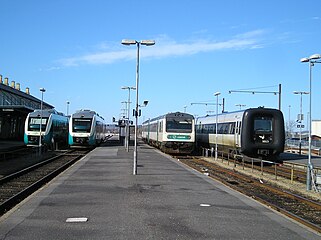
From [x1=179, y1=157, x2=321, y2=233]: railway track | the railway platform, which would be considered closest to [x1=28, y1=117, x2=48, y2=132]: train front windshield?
[x1=179, y1=157, x2=321, y2=233]: railway track

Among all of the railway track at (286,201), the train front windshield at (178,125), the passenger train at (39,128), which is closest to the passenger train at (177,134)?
the train front windshield at (178,125)

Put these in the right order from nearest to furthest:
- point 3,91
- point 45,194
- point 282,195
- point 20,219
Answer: point 20,219 → point 45,194 → point 282,195 → point 3,91

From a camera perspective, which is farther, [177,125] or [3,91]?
[3,91]

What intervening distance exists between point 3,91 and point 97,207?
161 ft

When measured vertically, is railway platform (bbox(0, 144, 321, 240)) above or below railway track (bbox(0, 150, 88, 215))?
above

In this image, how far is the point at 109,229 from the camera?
8.09m

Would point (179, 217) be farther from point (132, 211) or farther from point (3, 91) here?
point (3, 91)

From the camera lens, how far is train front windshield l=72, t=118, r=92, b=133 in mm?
40156

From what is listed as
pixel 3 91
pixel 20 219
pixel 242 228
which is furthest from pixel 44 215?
pixel 3 91

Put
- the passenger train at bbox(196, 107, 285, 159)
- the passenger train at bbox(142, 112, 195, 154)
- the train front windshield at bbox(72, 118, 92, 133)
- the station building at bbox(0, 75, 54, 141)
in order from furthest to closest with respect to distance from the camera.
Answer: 1. the station building at bbox(0, 75, 54, 141)
2. the train front windshield at bbox(72, 118, 92, 133)
3. the passenger train at bbox(142, 112, 195, 154)
4. the passenger train at bbox(196, 107, 285, 159)

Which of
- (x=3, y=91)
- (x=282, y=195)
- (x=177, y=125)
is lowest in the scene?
(x=282, y=195)

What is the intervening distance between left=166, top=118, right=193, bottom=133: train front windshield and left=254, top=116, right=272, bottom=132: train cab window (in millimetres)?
8883

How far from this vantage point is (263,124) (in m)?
28.5

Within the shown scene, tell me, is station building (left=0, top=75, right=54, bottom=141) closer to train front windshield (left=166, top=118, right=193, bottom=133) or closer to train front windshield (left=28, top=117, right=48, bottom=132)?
train front windshield (left=28, top=117, right=48, bottom=132)
